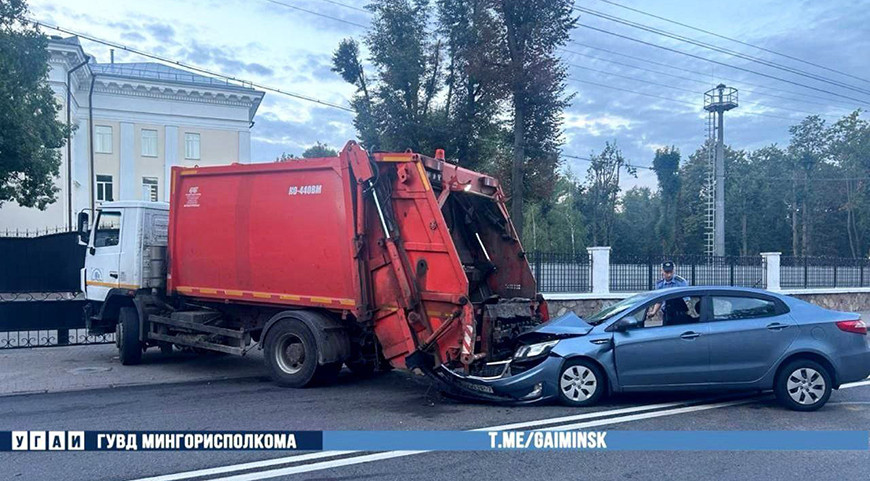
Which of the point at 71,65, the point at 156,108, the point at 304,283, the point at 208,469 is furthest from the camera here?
the point at 156,108

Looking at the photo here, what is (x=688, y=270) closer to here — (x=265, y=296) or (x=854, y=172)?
(x=265, y=296)

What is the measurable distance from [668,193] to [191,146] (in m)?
37.3

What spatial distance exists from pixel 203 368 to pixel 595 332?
6740 millimetres

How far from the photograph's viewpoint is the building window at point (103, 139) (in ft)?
132

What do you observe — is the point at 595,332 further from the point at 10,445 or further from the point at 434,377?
the point at 10,445

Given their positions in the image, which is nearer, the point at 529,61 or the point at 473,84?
the point at 529,61

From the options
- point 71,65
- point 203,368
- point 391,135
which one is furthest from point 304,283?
point 71,65

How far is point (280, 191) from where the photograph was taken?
951cm

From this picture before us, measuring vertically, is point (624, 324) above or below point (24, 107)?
below

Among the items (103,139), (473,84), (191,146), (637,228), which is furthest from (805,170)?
(103,139)

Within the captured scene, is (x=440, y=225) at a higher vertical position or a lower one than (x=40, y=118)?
lower

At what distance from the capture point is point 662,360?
768cm

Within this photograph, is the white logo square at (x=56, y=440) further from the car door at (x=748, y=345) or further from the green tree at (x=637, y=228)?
the green tree at (x=637, y=228)

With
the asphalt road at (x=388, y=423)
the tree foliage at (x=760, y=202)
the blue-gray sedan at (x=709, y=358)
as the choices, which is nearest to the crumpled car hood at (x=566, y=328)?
the blue-gray sedan at (x=709, y=358)
